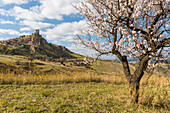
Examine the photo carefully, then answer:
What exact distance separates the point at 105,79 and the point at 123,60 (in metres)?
5.35

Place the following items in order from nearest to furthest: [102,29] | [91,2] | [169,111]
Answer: [169,111]
[102,29]
[91,2]

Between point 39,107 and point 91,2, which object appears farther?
point 91,2

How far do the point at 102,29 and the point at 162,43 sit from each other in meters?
→ 2.75

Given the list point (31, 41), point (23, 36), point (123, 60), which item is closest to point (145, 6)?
point (123, 60)

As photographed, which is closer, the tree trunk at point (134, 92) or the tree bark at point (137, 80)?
the tree bark at point (137, 80)

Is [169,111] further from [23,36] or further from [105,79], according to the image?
[23,36]

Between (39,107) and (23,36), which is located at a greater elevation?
(23,36)

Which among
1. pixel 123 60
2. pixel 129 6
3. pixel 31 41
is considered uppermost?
pixel 31 41

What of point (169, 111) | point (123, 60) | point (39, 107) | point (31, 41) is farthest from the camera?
point (31, 41)

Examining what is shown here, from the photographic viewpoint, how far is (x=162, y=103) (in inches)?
181

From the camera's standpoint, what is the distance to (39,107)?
344 cm

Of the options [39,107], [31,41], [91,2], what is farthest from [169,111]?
[31,41]

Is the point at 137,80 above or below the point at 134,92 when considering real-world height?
above

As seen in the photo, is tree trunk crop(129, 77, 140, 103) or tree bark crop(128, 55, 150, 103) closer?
tree bark crop(128, 55, 150, 103)
